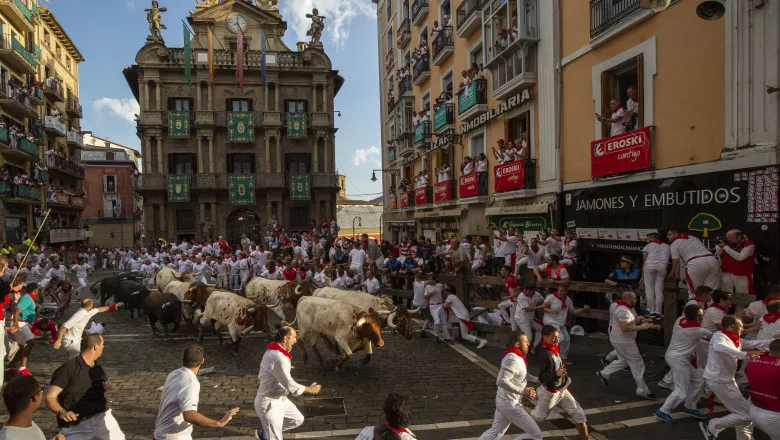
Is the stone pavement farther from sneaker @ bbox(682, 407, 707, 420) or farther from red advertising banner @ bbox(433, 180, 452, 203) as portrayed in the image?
red advertising banner @ bbox(433, 180, 452, 203)

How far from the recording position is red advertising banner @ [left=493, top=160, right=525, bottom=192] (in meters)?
16.1

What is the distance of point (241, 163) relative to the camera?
38469mm

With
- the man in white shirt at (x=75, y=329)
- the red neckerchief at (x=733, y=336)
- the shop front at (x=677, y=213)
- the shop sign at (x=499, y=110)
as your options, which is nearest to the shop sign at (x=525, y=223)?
the shop front at (x=677, y=213)

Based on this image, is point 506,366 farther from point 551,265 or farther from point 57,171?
point 57,171

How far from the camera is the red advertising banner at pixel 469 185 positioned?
1940cm

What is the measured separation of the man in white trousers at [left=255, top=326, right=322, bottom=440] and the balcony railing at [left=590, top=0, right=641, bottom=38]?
1138cm

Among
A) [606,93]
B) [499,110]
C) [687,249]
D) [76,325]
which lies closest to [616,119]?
[606,93]

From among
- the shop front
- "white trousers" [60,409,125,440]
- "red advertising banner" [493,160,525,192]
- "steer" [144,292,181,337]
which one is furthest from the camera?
"red advertising banner" [493,160,525,192]

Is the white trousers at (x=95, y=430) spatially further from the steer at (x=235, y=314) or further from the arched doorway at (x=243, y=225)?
the arched doorway at (x=243, y=225)

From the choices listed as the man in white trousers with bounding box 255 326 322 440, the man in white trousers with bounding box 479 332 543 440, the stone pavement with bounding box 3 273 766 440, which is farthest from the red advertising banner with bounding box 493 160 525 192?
the man in white trousers with bounding box 255 326 322 440

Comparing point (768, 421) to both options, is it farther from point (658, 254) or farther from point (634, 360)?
point (658, 254)

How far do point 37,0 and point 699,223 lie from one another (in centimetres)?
4573

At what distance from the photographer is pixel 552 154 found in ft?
49.9

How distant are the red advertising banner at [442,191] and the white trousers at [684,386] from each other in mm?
15571
